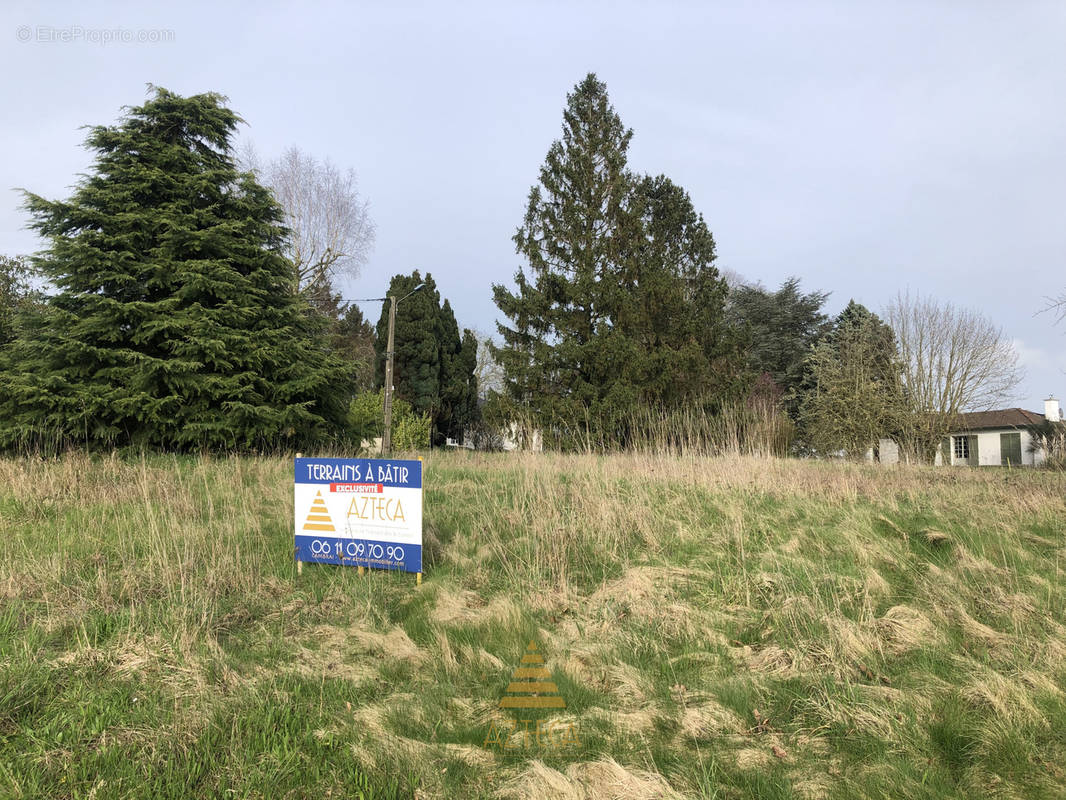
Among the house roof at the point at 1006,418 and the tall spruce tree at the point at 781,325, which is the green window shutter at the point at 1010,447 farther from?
the tall spruce tree at the point at 781,325

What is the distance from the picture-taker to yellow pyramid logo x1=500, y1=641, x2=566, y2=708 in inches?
144

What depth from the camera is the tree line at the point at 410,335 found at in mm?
12438

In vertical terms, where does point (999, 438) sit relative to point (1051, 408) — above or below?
below

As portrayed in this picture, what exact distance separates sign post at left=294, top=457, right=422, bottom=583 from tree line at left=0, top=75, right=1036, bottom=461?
6.06 metres

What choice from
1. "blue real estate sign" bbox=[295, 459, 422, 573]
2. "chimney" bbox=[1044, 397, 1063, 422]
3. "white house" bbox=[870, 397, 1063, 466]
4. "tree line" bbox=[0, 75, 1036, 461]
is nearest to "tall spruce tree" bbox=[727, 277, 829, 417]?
"tree line" bbox=[0, 75, 1036, 461]

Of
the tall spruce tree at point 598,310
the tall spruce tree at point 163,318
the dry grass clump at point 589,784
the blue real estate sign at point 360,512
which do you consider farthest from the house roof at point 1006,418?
the dry grass clump at point 589,784

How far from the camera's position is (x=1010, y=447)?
38.5m

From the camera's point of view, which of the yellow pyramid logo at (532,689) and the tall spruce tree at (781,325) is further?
the tall spruce tree at (781,325)

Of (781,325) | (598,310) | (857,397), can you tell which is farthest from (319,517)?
(781,325)

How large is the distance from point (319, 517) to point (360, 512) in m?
0.53

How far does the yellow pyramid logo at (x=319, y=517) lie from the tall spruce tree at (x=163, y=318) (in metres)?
7.43

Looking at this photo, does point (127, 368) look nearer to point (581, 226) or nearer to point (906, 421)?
point (581, 226)

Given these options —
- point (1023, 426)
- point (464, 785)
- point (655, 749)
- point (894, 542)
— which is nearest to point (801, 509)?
point (894, 542)

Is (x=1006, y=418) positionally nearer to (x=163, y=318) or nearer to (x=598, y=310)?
(x=598, y=310)
